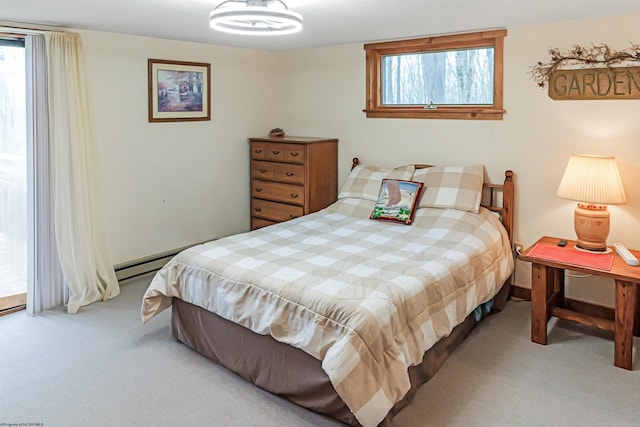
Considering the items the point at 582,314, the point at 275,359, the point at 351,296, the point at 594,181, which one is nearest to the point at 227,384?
the point at 275,359

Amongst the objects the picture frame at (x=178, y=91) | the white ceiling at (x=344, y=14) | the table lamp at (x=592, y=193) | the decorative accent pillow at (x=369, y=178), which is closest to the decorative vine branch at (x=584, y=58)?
the white ceiling at (x=344, y=14)

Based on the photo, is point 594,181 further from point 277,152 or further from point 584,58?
point 277,152

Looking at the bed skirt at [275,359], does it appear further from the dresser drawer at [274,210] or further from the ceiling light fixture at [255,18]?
the dresser drawer at [274,210]

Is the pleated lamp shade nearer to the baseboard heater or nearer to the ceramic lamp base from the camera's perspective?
the ceramic lamp base

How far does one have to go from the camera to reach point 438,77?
4137mm

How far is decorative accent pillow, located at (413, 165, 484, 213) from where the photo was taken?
3652mm

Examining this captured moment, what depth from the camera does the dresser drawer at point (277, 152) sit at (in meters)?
4.52

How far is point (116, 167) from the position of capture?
4008 mm

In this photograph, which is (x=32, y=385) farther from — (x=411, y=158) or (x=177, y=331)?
(x=411, y=158)

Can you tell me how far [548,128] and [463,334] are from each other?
163 centimetres

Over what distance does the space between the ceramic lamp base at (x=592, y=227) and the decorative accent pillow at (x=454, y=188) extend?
69 centimetres

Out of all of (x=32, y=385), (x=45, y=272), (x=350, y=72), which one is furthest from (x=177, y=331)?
(x=350, y=72)

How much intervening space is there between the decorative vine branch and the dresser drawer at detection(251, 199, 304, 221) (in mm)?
2266

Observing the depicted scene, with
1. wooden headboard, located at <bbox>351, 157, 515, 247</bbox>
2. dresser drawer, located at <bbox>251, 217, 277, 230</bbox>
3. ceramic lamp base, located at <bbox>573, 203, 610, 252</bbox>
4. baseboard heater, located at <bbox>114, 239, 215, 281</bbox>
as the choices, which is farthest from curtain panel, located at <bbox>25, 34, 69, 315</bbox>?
ceramic lamp base, located at <bbox>573, 203, 610, 252</bbox>
